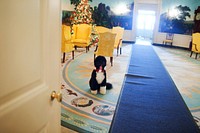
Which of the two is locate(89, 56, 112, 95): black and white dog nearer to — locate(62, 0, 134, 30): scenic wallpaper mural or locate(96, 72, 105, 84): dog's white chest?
locate(96, 72, 105, 84): dog's white chest

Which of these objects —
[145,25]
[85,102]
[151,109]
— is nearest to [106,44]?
[85,102]

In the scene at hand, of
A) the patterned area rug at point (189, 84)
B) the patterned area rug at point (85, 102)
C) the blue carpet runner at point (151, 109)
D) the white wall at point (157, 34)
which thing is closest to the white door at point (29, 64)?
the patterned area rug at point (85, 102)

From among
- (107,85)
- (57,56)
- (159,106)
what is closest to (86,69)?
(107,85)

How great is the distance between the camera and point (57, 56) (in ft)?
3.54

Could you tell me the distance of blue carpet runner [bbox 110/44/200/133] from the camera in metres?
2.64

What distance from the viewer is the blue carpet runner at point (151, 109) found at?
264cm

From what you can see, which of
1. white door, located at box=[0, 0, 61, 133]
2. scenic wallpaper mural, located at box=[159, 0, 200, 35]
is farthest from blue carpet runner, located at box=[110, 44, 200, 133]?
scenic wallpaper mural, located at box=[159, 0, 200, 35]

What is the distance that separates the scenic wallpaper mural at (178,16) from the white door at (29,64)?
11745 mm

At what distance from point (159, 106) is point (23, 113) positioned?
288 cm

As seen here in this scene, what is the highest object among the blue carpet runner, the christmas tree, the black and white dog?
the christmas tree

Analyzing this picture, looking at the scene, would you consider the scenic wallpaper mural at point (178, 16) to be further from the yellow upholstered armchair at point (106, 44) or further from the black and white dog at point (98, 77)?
the black and white dog at point (98, 77)

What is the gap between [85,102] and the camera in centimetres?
333

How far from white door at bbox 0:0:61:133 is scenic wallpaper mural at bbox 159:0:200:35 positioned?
1174cm

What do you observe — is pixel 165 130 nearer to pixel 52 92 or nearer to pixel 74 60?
pixel 52 92
